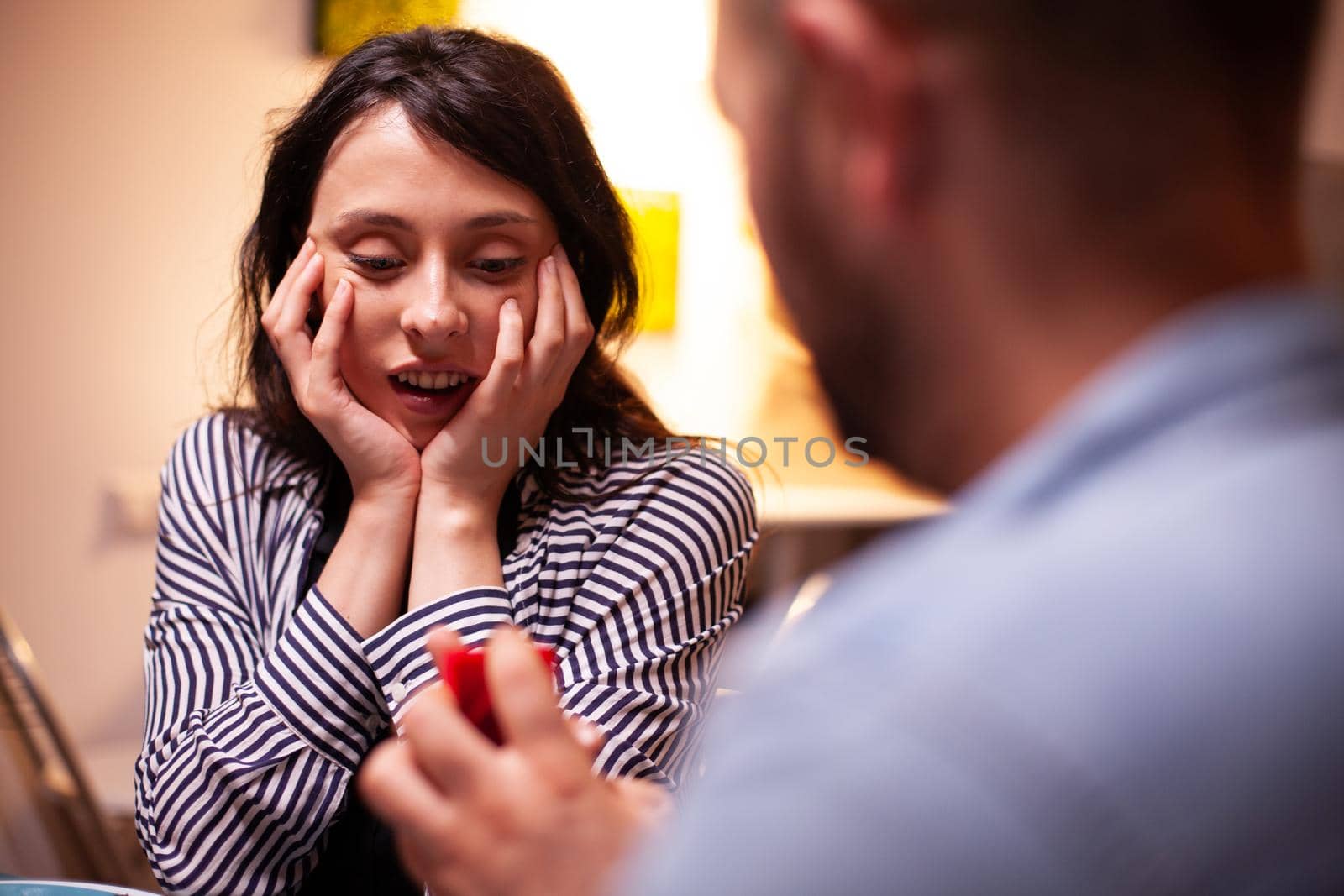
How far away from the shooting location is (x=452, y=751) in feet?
1.39

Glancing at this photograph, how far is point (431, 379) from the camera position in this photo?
1.08m

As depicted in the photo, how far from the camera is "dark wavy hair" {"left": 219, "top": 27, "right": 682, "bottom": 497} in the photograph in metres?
1.03

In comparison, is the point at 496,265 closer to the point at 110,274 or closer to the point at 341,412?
the point at 341,412

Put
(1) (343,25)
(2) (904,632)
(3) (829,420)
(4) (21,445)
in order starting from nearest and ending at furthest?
(2) (904,632) → (3) (829,420) → (4) (21,445) → (1) (343,25)

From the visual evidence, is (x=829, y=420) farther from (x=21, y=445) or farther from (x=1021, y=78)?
(x=21, y=445)

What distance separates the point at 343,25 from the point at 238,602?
1.70 m

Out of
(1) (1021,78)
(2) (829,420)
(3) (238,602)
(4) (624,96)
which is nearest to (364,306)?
(3) (238,602)

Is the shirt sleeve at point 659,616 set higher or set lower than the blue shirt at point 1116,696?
lower

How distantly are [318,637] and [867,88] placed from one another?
735 mm

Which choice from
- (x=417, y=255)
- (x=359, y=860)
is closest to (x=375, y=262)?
(x=417, y=255)

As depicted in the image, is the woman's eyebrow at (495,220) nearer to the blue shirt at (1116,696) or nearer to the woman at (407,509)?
the woman at (407,509)

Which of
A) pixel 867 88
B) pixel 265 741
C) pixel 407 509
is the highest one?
pixel 867 88

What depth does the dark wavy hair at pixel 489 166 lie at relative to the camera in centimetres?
103

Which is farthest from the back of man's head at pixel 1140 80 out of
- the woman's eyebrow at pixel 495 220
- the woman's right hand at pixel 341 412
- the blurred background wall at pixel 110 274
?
the blurred background wall at pixel 110 274
